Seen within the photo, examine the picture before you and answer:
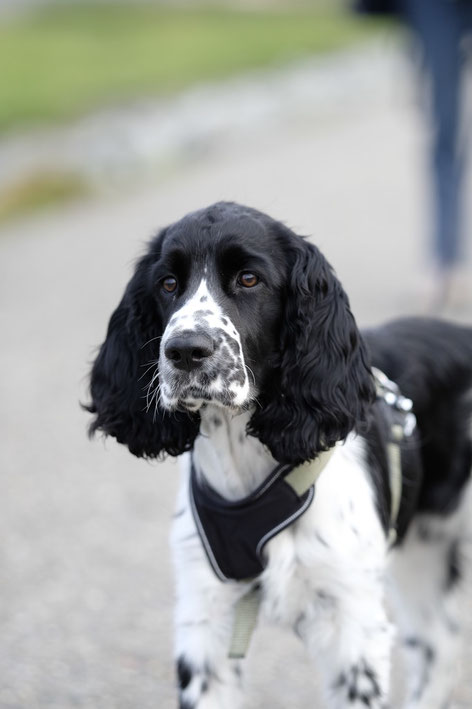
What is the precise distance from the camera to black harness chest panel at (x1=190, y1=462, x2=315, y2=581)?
3088mm

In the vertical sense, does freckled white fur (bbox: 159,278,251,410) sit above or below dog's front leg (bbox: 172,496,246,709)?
above

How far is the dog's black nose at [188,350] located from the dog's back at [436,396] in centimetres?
97

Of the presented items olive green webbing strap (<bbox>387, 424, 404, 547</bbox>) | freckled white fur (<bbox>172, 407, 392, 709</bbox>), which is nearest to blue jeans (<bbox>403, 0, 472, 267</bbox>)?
olive green webbing strap (<bbox>387, 424, 404, 547</bbox>)

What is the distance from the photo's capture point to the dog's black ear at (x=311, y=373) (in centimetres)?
310

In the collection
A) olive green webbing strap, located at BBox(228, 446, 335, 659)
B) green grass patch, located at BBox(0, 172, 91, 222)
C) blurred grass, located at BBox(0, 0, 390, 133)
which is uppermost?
olive green webbing strap, located at BBox(228, 446, 335, 659)

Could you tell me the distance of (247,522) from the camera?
3113mm

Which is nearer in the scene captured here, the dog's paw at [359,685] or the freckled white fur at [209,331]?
the freckled white fur at [209,331]

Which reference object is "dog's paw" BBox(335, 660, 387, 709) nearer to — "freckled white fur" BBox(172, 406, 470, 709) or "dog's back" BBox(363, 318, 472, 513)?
"freckled white fur" BBox(172, 406, 470, 709)

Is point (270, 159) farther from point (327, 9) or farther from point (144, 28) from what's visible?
point (327, 9)

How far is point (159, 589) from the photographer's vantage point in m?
4.65

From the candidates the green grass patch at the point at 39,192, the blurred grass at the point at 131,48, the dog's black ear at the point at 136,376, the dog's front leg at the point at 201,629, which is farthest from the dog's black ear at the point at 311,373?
the blurred grass at the point at 131,48

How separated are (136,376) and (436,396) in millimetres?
999

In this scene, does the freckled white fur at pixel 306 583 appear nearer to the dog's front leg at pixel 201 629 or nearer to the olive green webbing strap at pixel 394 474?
the dog's front leg at pixel 201 629

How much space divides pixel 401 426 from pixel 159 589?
1.55 meters
